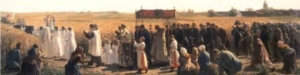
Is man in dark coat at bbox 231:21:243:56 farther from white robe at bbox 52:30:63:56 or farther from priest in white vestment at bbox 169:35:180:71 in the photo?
white robe at bbox 52:30:63:56

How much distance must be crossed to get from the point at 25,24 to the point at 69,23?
31.4 inches

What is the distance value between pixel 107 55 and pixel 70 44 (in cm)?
70

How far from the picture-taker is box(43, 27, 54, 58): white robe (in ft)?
31.4

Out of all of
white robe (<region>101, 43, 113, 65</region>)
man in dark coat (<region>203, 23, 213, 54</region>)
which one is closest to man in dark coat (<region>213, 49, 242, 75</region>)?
man in dark coat (<region>203, 23, 213, 54</region>)

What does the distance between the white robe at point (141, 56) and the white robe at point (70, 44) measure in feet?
3.68

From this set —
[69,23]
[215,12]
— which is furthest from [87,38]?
[215,12]

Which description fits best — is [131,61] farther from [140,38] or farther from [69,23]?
[69,23]

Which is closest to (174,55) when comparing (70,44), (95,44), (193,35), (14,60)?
(193,35)

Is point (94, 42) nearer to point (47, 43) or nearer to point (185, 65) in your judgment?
point (47, 43)

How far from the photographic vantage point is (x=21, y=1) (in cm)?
952

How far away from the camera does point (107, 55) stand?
952cm

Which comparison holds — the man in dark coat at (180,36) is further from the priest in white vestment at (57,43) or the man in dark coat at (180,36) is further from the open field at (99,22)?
the priest in white vestment at (57,43)

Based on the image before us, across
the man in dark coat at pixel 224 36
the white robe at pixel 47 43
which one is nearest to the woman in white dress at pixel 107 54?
the white robe at pixel 47 43

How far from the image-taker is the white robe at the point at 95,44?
9.49m
